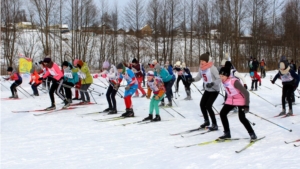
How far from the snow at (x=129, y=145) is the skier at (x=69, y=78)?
1701 mm

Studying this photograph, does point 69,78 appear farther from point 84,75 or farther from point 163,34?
point 163,34

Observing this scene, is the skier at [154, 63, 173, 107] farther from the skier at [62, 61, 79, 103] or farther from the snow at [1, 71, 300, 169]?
the skier at [62, 61, 79, 103]

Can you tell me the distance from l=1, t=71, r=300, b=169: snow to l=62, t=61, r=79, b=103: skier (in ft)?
5.58

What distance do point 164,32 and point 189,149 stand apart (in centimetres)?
2758

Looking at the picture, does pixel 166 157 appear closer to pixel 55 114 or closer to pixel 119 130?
pixel 119 130

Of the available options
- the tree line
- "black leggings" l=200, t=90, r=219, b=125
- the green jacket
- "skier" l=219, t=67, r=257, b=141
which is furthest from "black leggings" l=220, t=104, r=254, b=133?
the tree line

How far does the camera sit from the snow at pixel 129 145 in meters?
4.36

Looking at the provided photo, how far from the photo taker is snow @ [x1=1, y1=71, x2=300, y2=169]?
436cm

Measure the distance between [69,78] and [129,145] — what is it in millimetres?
6147

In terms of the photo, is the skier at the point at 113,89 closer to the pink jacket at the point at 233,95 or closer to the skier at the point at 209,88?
the skier at the point at 209,88

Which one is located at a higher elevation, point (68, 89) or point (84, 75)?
point (84, 75)

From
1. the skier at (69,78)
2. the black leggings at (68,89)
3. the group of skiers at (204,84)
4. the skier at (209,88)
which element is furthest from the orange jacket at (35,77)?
the skier at (209,88)

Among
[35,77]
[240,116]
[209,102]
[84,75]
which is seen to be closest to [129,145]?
[209,102]

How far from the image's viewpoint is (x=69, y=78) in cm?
1095
